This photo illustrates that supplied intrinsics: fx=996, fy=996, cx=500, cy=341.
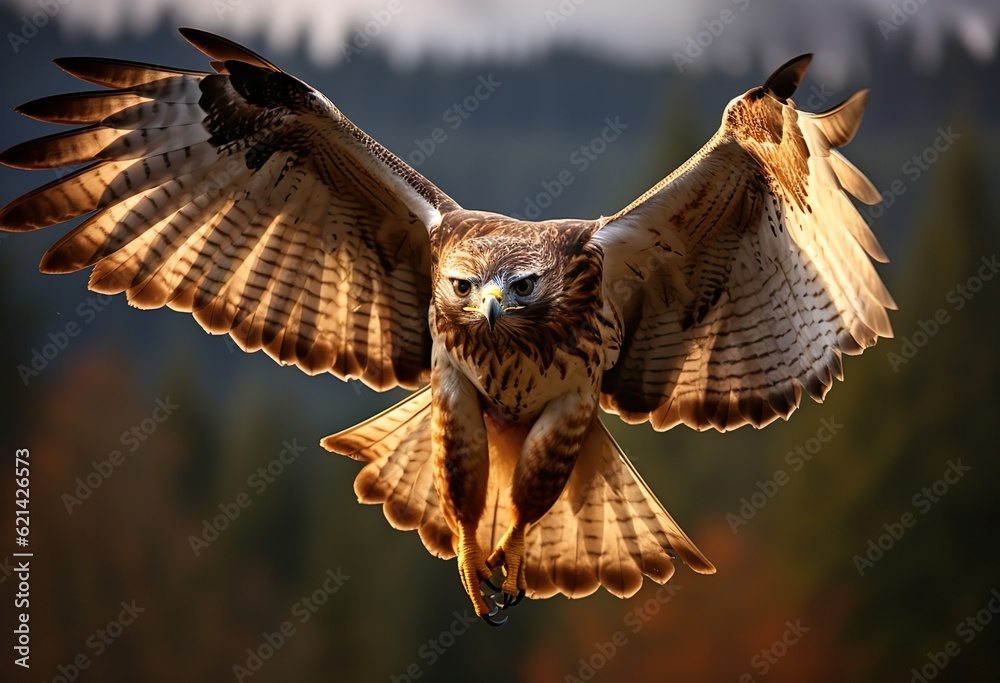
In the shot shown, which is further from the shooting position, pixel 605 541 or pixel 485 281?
pixel 605 541

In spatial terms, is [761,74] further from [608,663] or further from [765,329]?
[608,663]

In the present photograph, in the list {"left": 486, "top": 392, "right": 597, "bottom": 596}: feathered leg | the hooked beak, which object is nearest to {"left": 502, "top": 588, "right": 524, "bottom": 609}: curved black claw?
{"left": 486, "top": 392, "right": 597, "bottom": 596}: feathered leg

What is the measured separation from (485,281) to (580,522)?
88 centimetres

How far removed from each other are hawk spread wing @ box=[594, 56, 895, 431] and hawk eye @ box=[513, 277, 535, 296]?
0.32 meters

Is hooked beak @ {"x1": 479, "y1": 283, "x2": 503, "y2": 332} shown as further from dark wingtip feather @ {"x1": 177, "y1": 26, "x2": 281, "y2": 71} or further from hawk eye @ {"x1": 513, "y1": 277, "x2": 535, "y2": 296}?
dark wingtip feather @ {"x1": 177, "y1": 26, "x2": 281, "y2": 71}

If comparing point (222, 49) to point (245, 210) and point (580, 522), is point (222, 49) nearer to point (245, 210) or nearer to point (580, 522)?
point (245, 210)

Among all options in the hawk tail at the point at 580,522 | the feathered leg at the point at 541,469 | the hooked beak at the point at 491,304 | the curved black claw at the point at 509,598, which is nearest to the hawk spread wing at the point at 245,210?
the hawk tail at the point at 580,522

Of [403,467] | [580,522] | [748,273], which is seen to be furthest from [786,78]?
[403,467]

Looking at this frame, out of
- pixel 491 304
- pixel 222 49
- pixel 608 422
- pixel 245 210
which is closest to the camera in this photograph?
pixel 491 304

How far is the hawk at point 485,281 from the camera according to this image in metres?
2.20

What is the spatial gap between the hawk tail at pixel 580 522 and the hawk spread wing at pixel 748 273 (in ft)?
0.79

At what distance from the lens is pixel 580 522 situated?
2605 millimetres

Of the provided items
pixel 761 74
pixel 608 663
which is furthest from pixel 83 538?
pixel 761 74

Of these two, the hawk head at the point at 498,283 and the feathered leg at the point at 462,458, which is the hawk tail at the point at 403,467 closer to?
the feathered leg at the point at 462,458
